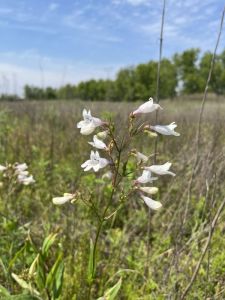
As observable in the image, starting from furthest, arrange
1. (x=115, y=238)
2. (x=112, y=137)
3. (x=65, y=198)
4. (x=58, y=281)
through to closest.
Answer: (x=115, y=238) < (x=58, y=281) < (x=65, y=198) < (x=112, y=137)

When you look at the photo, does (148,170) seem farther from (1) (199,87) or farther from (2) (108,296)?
(1) (199,87)

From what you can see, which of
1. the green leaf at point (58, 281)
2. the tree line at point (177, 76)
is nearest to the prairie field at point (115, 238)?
the green leaf at point (58, 281)

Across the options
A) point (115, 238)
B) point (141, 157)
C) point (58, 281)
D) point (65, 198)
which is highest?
point (141, 157)

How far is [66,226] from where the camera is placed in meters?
2.48

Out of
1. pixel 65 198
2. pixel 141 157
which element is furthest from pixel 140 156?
pixel 65 198

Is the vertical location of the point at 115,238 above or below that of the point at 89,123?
below

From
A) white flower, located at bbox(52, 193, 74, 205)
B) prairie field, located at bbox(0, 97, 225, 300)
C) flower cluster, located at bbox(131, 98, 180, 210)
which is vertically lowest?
prairie field, located at bbox(0, 97, 225, 300)

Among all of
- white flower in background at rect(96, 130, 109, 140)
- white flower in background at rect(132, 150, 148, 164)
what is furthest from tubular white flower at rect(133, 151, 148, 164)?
white flower in background at rect(96, 130, 109, 140)

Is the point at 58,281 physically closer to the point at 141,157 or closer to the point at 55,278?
the point at 55,278

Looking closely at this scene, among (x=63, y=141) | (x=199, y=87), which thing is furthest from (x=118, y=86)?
(x=63, y=141)

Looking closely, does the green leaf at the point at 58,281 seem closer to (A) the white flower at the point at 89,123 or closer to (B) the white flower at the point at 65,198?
(B) the white flower at the point at 65,198

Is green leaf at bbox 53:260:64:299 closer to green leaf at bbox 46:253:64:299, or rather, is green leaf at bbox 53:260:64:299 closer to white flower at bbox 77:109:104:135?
green leaf at bbox 46:253:64:299

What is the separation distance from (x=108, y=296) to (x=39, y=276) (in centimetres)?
25

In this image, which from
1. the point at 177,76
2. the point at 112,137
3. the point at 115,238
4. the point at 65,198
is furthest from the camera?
the point at 177,76
